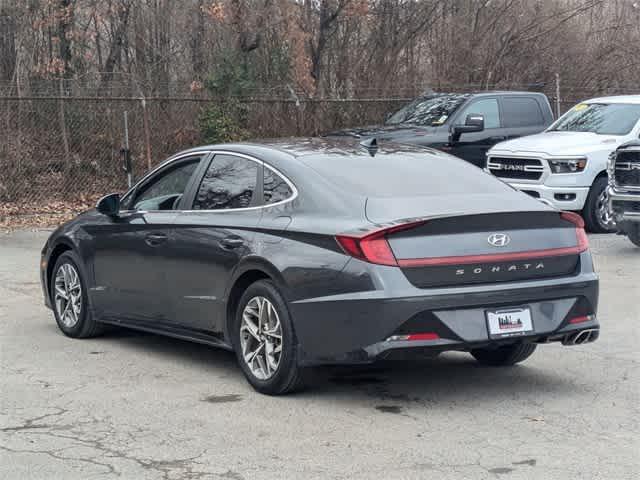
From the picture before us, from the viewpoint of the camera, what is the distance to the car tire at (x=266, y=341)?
699 centimetres

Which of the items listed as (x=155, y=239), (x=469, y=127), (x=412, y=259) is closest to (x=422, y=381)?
(x=412, y=259)

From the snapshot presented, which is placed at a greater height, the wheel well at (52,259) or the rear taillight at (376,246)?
the rear taillight at (376,246)

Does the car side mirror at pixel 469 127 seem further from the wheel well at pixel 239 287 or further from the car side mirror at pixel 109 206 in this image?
the wheel well at pixel 239 287

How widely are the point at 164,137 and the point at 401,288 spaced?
14.4 m

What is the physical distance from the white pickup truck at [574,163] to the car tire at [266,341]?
9381 mm

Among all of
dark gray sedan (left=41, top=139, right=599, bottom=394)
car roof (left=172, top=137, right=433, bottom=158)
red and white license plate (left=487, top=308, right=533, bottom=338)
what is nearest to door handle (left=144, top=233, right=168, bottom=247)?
dark gray sedan (left=41, top=139, right=599, bottom=394)

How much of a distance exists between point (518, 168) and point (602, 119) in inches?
65.2

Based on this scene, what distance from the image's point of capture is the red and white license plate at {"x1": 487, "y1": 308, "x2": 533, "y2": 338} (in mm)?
6738

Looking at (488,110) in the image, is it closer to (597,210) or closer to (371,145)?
(597,210)

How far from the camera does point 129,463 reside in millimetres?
5789

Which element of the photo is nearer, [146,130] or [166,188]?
[166,188]

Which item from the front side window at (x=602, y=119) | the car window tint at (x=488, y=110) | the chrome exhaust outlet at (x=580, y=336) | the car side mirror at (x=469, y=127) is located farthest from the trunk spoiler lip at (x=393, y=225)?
the car window tint at (x=488, y=110)

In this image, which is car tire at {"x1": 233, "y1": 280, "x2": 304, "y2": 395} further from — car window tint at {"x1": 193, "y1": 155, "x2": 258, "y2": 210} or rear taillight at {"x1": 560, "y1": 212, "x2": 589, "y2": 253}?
rear taillight at {"x1": 560, "y1": 212, "x2": 589, "y2": 253}

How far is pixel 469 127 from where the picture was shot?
18047 millimetres
